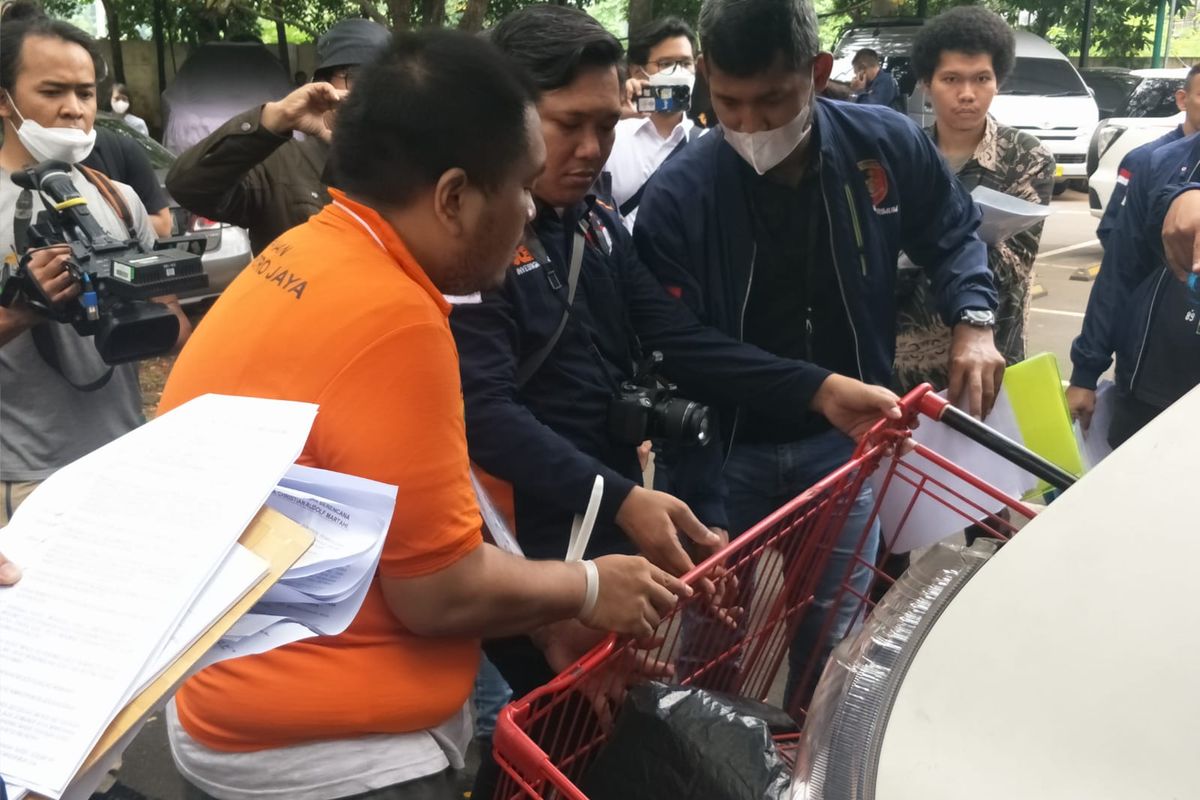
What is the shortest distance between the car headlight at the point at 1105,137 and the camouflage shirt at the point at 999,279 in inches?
338

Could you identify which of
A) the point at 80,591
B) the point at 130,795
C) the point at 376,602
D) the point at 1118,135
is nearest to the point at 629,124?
the point at 130,795

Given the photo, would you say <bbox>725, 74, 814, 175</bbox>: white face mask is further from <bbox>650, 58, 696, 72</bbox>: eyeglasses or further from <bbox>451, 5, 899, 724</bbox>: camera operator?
<bbox>650, 58, 696, 72</bbox>: eyeglasses

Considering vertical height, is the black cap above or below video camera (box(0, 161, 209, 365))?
above

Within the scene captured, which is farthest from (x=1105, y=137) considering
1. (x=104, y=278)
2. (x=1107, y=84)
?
(x=104, y=278)

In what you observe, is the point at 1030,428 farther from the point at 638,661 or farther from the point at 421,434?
the point at 421,434

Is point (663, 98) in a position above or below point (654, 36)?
below

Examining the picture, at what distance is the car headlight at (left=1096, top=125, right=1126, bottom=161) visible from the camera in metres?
11.1

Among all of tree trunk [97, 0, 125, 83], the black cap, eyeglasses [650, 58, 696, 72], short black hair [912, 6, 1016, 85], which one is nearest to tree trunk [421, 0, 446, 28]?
eyeglasses [650, 58, 696, 72]

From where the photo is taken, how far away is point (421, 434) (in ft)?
4.25

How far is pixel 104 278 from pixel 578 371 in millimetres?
1211

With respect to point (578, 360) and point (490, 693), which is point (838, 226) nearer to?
point (578, 360)

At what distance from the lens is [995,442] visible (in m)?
1.92

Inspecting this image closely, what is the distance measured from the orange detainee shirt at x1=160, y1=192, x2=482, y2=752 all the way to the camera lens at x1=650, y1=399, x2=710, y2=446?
0.66 meters

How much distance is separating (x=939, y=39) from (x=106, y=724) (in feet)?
11.6
